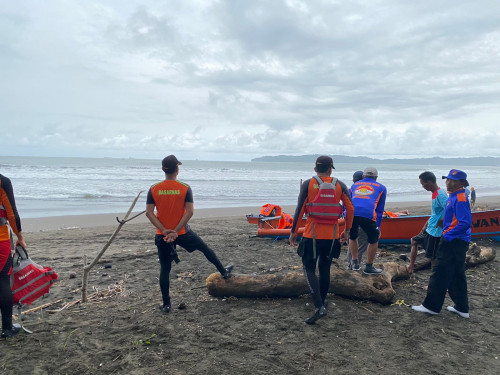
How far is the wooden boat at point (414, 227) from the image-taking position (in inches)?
348

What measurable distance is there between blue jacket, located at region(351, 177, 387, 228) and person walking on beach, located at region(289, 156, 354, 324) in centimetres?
114

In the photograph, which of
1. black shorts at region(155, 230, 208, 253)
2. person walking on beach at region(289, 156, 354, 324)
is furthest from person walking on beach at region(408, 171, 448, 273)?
black shorts at region(155, 230, 208, 253)

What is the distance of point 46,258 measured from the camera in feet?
27.2

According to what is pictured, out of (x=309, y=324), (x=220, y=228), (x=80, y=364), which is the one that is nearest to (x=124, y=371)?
(x=80, y=364)

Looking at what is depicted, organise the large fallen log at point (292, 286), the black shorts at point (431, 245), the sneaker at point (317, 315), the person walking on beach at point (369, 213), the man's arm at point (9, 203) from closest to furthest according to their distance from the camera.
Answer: the man's arm at point (9, 203)
the sneaker at point (317, 315)
the large fallen log at point (292, 286)
the person walking on beach at point (369, 213)
the black shorts at point (431, 245)

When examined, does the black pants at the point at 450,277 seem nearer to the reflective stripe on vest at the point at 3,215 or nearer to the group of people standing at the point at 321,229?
the group of people standing at the point at 321,229

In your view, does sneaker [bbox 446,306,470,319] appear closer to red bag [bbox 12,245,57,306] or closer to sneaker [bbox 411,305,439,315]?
sneaker [bbox 411,305,439,315]

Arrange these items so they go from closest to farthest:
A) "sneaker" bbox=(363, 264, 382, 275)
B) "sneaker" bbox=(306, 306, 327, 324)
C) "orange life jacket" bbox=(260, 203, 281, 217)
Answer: "sneaker" bbox=(306, 306, 327, 324), "sneaker" bbox=(363, 264, 382, 275), "orange life jacket" bbox=(260, 203, 281, 217)

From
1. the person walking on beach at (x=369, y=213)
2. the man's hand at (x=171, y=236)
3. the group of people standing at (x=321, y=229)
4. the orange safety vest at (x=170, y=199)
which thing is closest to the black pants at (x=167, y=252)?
the group of people standing at (x=321, y=229)

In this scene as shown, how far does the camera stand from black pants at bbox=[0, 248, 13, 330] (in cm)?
402

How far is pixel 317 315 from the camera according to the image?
14.6 feet

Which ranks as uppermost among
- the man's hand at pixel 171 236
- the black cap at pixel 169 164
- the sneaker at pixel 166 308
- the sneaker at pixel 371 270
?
the black cap at pixel 169 164

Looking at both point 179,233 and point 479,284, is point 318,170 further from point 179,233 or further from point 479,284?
point 479,284

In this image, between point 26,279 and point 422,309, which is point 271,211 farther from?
point 26,279
